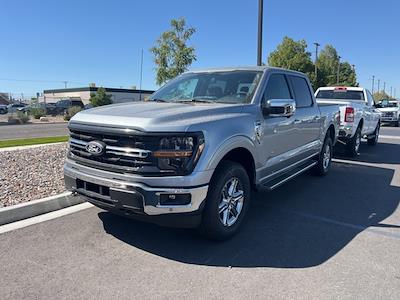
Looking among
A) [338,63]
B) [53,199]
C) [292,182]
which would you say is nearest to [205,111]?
[53,199]

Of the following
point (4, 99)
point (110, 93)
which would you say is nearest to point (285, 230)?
point (110, 93)

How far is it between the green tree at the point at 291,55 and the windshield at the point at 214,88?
42474mm

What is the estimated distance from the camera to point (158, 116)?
3.87 m

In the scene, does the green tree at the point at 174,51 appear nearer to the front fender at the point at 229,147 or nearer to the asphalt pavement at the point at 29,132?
the asphalt pavement at the point at 29,132

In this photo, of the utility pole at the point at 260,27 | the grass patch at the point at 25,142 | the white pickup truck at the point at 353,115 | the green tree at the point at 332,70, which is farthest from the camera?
the green tree at the point at 332,70

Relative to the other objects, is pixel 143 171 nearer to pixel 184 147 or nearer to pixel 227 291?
pixel 184 147

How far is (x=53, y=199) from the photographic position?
535 centimetres

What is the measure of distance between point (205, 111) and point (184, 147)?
68cm

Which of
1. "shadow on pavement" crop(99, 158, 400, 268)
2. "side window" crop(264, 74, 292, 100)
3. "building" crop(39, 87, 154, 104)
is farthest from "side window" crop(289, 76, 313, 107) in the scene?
"building" crop(39, 87, 154, 104)

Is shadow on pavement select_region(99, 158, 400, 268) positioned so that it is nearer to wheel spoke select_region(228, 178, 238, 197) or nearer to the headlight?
wheel spoke select_region(228, 178, 238, 197)

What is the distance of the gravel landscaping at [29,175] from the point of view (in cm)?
556

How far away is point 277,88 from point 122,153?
9.15 feet

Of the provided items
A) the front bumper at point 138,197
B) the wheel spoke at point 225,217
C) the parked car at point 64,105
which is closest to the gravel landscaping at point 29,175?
the front bumper at point 138,197

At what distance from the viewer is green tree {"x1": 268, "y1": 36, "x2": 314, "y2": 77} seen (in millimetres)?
46406
